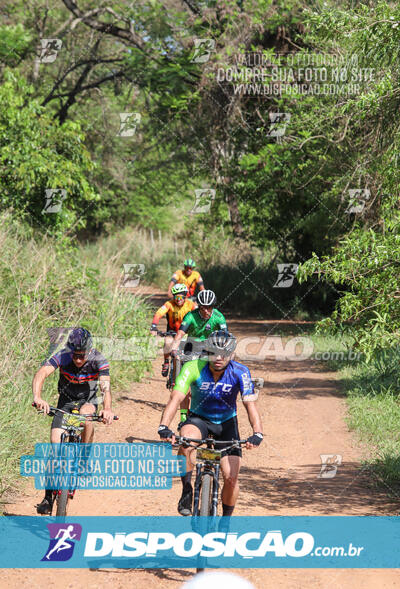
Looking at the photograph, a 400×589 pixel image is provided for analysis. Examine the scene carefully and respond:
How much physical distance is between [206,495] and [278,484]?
3.60 m

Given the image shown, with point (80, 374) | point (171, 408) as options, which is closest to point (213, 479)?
point (171, 408)

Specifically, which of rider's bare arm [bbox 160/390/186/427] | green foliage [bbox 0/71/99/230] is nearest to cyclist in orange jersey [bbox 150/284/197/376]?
rider's bare arm [bbox 160/390/186/427]

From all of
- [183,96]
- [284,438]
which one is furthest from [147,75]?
[284,438]

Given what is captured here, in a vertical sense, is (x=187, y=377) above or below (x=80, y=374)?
above

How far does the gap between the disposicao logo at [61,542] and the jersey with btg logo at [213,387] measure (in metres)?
1.65

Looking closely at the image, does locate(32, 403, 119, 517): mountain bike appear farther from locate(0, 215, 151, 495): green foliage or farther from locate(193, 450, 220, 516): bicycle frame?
locate(0, 215, 151, 495): green foliage

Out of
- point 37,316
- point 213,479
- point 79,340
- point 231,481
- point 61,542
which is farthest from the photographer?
point 37,316

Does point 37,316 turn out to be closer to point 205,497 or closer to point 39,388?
point 39,388

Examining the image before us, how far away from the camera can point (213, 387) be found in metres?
6.65

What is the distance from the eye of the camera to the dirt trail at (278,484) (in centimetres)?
633

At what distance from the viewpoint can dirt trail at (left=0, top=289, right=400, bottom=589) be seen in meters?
6.33

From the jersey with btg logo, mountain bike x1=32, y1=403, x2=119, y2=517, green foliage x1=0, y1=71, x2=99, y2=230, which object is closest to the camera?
the jersey with btg logo

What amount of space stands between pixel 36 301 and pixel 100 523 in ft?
19.7

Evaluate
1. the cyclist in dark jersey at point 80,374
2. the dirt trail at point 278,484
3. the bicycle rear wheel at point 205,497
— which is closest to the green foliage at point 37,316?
the dirt trail at point 278,484
